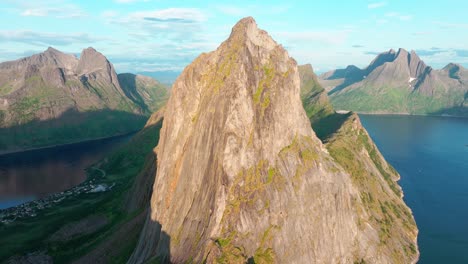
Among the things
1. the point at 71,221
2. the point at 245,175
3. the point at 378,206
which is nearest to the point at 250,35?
the point at 245,175

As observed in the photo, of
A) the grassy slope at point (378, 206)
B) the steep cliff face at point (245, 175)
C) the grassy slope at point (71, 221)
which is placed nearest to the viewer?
the steep cliff face at point (245, 175)

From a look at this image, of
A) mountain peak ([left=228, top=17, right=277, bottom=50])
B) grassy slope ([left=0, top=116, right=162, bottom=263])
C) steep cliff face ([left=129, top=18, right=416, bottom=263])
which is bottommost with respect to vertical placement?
grassy slope ([left=0, top=116, right=162, bottom=263])

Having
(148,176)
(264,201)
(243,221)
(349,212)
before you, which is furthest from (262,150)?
(148,176)

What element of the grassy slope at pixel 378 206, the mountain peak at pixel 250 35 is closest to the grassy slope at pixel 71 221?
the mountain peak at pixel 250 35

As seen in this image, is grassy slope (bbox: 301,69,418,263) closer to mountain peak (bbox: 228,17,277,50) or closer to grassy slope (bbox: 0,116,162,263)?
mountain peak (bbox: 228,17,277,50)

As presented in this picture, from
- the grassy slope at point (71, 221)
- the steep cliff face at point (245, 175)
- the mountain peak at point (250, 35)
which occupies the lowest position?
the grassy slope at point (71, 221)

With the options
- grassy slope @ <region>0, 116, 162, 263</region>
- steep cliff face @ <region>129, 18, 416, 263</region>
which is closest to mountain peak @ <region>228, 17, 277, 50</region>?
steep cliff face @ <region>129, 18, 416, 263</region>

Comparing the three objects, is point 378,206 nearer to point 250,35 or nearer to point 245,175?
point 245,175

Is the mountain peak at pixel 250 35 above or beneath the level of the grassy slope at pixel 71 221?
above

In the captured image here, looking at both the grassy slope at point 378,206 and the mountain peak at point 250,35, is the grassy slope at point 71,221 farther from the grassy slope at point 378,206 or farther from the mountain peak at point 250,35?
the grassy slope at point 378,206
